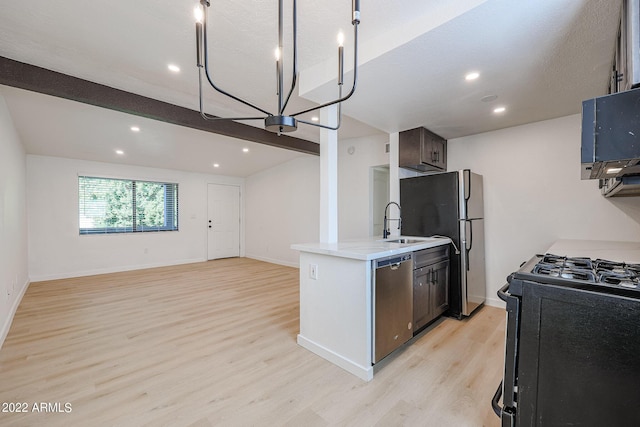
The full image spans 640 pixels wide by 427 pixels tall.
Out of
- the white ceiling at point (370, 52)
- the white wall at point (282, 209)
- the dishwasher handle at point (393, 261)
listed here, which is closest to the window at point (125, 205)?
the white wall at point (282, 209)

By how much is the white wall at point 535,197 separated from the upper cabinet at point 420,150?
1.19 ft

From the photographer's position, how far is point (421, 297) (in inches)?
105

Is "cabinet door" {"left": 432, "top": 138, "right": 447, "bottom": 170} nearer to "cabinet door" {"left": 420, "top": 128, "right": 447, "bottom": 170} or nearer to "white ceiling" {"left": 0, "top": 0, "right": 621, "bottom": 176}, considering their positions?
"cabinet door" {"left": 420, "top": 128, "right": 447, "bottom": 170}

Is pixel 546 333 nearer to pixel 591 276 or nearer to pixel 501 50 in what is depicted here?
pixel 591 276

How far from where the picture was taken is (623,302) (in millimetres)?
1065

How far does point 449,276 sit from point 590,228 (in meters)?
1.59

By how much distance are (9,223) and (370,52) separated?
14.3 ft

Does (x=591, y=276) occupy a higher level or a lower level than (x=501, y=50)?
lower

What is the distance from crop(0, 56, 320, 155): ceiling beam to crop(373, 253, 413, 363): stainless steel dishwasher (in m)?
3.13

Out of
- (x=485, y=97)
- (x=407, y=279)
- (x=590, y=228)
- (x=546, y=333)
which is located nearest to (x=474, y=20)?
(x=485, y=97)

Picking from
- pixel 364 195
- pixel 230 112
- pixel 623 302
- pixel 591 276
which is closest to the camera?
pixel 623 302

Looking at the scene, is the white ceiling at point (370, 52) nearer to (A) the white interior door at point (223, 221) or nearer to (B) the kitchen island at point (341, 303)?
(B) the kitchen island at point (341, 303)

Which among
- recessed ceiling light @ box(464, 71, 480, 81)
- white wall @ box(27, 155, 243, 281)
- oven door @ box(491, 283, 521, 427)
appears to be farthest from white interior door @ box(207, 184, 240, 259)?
oven door @ box(491, 283, 521, 427)

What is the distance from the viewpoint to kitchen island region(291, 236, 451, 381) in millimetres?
2059
